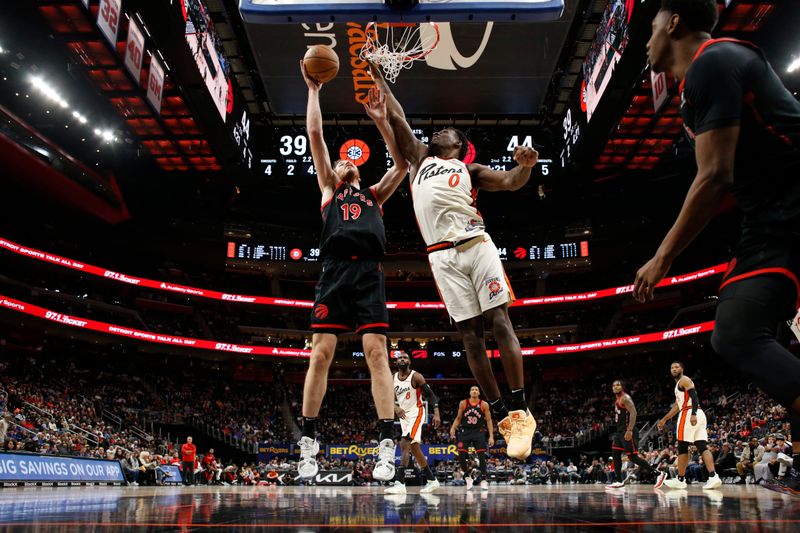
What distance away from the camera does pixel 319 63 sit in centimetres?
520

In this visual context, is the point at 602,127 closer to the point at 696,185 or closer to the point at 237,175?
the point at 237,175

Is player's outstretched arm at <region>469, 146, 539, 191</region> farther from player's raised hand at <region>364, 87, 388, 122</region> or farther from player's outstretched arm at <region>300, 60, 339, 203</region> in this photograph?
player's outstretched arm at <region>300, 60, 339, 203</region>

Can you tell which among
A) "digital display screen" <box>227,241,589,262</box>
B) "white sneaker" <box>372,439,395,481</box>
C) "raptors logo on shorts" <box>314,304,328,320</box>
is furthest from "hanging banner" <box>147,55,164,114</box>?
"digital display screen" <box>227,241,589,262</box>

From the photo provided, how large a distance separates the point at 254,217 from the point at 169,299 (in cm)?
721

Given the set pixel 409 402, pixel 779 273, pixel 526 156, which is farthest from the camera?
pixel 409 402

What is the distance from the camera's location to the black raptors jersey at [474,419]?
37.2 feet

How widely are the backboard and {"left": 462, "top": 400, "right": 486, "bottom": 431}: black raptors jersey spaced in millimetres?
7544

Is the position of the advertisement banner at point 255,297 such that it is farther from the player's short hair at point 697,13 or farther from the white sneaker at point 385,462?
the player's short hair at point 697,13

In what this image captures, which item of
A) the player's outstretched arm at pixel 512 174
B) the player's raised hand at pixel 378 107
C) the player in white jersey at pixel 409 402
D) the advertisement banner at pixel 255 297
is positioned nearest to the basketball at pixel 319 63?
the player's raised hand at pixel 378 107

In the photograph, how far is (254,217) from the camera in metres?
38.2

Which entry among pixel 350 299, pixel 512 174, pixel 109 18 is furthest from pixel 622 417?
pixel 109 18

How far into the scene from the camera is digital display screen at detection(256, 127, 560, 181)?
80.0ft

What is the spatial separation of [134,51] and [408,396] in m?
11.7

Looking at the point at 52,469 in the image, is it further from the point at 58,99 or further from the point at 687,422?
the point at 58,99
